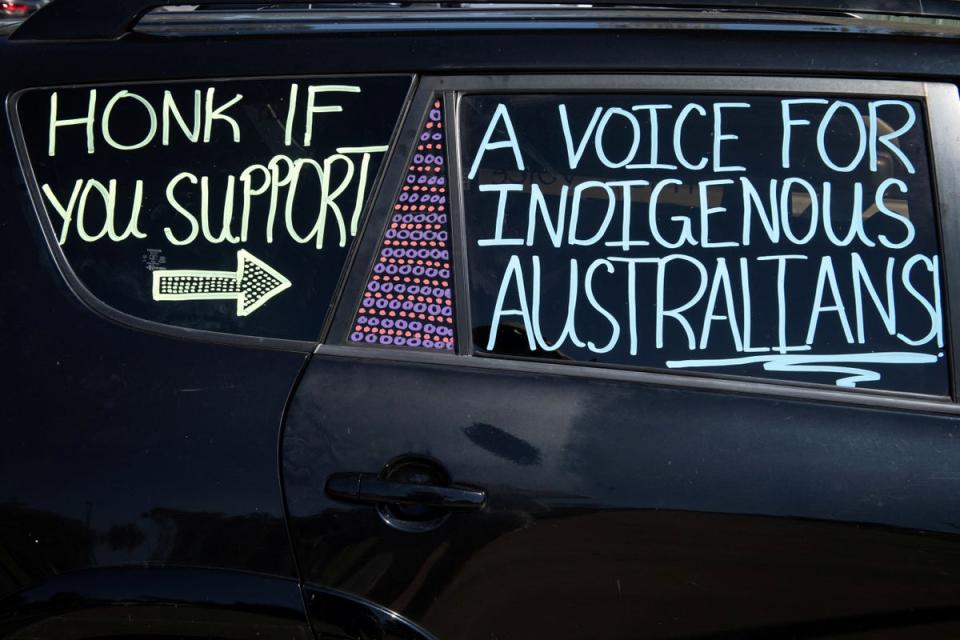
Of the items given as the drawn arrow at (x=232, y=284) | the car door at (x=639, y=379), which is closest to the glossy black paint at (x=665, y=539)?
the car door at (x=639, y=379)

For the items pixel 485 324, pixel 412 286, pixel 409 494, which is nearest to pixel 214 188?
pixel 412 286

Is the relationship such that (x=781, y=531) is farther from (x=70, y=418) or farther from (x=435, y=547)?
(x=70, y=418)

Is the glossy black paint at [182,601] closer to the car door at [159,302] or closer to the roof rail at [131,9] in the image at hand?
the car door at [159,302]

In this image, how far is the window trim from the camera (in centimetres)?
175

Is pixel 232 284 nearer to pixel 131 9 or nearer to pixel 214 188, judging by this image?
pixel 214 188

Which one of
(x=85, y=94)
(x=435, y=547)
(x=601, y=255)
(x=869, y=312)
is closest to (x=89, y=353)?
(x=85, y=94)

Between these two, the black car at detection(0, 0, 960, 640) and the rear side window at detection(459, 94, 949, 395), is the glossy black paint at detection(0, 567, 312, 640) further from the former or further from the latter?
the rear side window at detection(459, 94, 949, 395)

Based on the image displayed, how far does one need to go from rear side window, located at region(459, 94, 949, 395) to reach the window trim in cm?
1

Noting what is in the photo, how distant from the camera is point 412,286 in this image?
5.83 ft

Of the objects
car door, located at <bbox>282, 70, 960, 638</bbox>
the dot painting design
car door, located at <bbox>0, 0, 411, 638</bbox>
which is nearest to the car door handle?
car door, located at <bbox>282, 70, 960, 638</bbox>

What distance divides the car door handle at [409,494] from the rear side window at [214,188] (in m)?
0.26

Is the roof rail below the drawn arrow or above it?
above

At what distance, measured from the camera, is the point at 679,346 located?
69.5 inches

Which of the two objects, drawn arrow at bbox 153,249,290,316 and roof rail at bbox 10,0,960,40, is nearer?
drawn arrow at bbox 153,249,290,316
